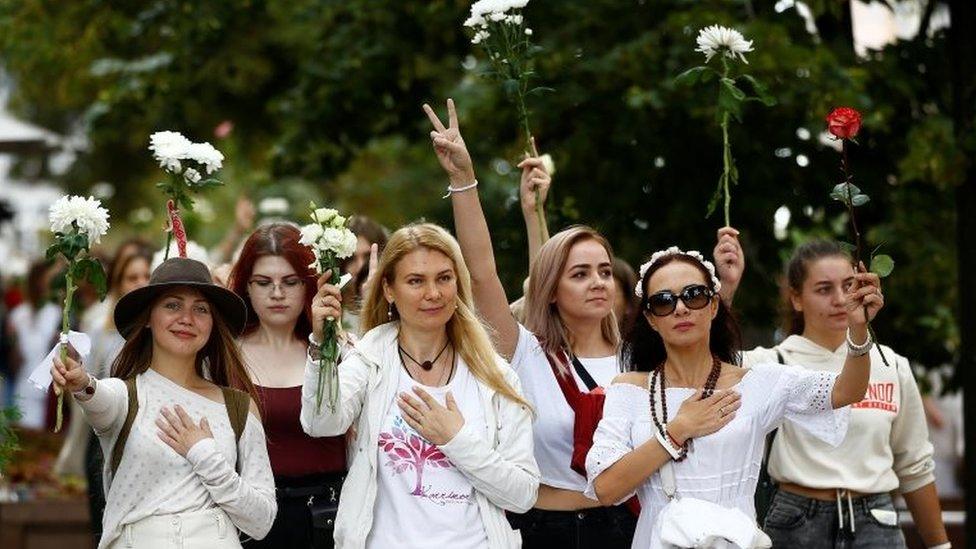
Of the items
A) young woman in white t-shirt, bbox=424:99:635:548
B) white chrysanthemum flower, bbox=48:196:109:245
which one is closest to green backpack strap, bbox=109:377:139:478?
white chrysanthemum flower, bbox=48:196:109:245

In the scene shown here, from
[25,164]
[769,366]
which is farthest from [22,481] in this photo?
[25,164]

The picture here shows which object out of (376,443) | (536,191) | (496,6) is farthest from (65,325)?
(496,6)

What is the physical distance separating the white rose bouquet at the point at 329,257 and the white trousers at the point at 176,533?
1.99ft

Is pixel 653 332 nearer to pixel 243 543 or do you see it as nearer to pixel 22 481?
pixel 243 543

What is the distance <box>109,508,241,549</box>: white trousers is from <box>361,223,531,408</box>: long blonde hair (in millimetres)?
1009

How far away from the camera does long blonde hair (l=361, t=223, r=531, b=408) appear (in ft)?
20.1

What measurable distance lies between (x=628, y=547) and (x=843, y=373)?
1.34m

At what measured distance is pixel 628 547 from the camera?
262 inches

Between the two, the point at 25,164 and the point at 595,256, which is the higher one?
the point at 25,164

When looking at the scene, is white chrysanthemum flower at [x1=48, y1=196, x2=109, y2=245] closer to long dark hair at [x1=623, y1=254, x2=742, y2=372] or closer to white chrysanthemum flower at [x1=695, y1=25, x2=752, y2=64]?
long dark hair at [x1=623, y1=254, x2=742, y2=372]

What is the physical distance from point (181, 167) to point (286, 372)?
101cm

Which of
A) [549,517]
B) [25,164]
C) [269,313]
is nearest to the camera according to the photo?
[549,517]

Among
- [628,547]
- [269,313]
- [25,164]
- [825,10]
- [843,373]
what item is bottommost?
[628,547]

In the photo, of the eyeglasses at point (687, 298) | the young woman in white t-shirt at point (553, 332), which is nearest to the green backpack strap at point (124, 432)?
the young woman in white t-shirt at point (553, 332)
